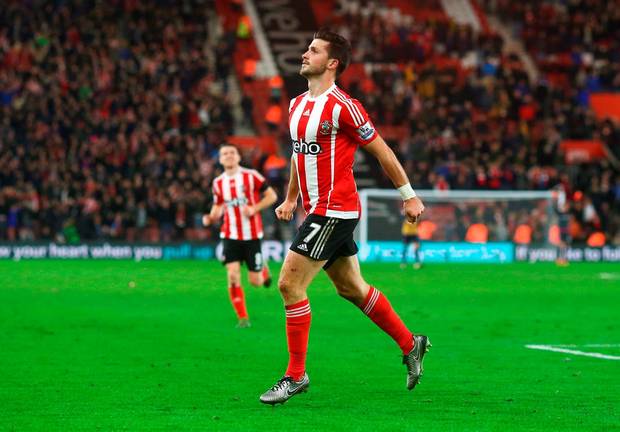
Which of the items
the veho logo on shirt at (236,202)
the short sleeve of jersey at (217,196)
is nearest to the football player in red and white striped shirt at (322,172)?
the veho logo on shirt at (236,202)

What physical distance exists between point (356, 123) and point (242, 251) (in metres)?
7.08

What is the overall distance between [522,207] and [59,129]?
43.5 ft

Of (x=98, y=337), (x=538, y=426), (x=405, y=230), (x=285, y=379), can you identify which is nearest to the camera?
(x=538, y=426)

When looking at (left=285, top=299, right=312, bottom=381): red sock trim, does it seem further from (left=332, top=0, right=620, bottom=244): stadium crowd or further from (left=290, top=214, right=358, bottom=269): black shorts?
(left=332, top=0, right=620, bottom=244): stadium crowd

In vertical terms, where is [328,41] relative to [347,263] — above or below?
above

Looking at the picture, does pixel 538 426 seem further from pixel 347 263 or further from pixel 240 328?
pixel 240 328

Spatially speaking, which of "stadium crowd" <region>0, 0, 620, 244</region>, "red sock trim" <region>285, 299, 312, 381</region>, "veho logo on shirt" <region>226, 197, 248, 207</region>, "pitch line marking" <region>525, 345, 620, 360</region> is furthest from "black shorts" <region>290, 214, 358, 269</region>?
"stadium crowd" <region>0, 0, 620, 244</region>

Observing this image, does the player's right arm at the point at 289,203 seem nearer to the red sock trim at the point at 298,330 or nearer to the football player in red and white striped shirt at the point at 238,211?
the red sock trim at the point at 298,330

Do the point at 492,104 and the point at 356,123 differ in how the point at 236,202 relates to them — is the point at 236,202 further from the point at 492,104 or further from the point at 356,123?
the point at 492,104

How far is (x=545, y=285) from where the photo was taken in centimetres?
2414

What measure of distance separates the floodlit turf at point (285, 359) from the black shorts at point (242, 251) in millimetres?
793

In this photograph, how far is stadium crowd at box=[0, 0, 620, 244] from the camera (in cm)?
3403

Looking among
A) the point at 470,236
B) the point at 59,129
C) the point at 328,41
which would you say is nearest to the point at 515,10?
the point at 470,236

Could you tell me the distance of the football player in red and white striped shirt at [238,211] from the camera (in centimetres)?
1543
